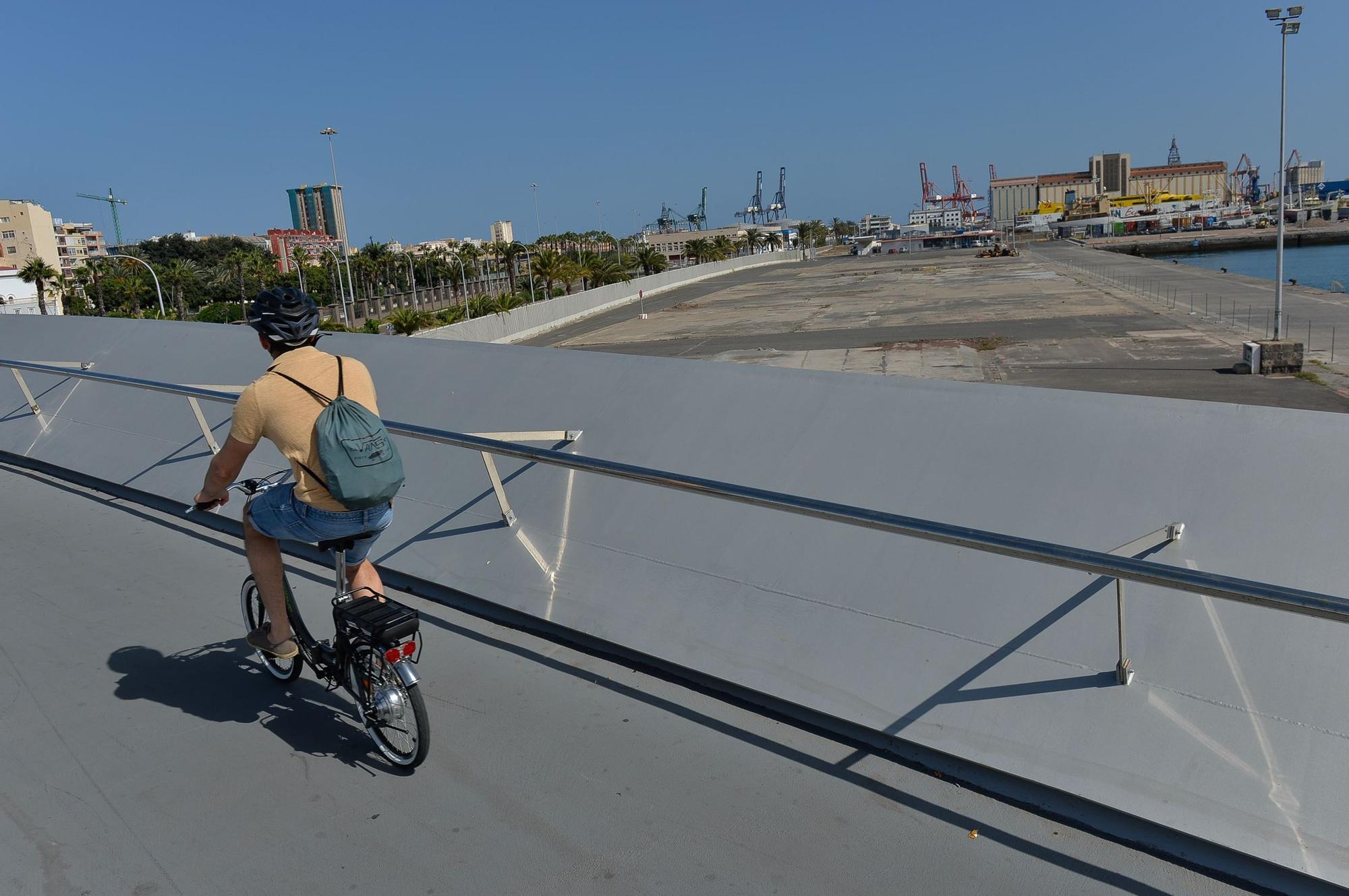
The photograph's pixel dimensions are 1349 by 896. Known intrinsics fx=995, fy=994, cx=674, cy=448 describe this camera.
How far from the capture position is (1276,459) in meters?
2.96

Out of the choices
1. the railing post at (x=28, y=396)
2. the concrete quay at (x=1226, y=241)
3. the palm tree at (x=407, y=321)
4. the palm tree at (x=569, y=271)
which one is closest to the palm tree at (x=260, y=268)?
the palm tree at (x=569, y=271)

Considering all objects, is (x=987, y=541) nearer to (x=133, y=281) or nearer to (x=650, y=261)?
(x=133, y=281)

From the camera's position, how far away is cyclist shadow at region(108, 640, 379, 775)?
3.44 metres

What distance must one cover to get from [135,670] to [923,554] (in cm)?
313

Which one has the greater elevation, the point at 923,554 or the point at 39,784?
the point at 923,554

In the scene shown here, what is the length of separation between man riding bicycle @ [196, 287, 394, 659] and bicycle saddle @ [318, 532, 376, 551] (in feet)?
0.03

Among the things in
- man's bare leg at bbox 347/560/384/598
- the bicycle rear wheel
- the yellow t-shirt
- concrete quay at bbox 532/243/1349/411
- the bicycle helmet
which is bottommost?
concrete quay at bbox 532/243/1349/411

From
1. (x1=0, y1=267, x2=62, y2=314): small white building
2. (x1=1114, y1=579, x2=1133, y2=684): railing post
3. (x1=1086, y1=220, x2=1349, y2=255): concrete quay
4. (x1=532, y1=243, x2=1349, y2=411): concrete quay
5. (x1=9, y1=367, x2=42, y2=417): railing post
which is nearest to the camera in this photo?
(x1=1114, y1=579, x2=1133, y2=684): railing post

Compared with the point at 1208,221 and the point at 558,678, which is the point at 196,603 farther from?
the point at 1208,221

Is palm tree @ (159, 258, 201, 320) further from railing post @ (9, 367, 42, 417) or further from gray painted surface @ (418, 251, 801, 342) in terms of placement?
railing post @ (9, 367, 42, 417)

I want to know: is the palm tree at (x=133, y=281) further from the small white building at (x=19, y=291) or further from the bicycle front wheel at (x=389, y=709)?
the bicycle front wheel at (x=389, y=709)

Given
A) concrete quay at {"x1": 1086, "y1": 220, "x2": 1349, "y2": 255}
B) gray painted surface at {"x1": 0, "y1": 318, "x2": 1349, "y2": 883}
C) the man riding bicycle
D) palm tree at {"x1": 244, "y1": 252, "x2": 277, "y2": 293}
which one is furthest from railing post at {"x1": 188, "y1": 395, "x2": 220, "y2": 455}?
concrete quay at {"x1": 1086, "y1": 220, "x2": 1349, "y2": 255}

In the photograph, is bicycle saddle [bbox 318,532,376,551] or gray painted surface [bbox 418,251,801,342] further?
gray painted surface [bbox 418,251,801,342]

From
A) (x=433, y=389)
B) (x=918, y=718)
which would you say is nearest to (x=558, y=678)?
(x=918, y=718)
